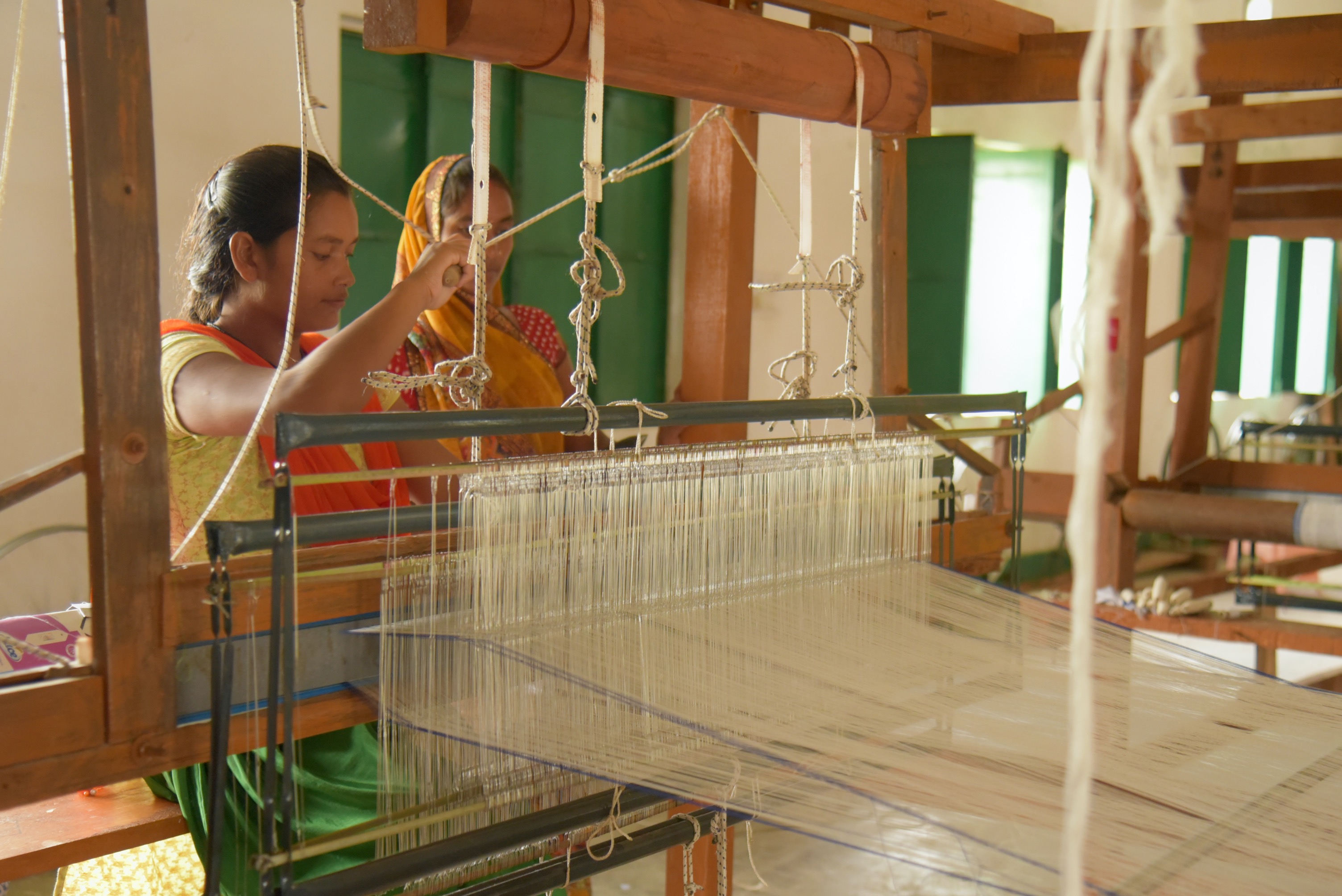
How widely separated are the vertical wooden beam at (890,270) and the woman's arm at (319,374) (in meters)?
1.32

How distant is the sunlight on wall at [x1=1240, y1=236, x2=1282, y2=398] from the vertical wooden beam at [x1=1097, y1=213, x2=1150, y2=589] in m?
4.78

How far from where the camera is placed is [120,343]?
1.11 metres

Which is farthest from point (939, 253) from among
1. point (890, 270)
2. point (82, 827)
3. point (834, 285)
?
point (82, 827)

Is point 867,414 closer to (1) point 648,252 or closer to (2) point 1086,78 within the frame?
(2) point 1086,78

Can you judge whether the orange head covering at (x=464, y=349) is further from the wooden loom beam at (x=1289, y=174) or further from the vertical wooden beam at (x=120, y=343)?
the wooden loom beam at (x=1289, y=174)

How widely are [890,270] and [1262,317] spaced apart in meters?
6.41

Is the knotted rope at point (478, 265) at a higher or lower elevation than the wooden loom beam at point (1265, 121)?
lower

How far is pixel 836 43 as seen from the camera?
173cm

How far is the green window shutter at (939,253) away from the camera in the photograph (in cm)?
556

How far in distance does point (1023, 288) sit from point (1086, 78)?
5.92 metres

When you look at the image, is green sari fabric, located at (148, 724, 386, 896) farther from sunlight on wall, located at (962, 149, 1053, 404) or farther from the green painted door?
sunlight on wall, located at (962, 149, 1053, 404)

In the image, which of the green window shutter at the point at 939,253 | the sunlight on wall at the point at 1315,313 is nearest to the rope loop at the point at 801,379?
the green window shutter at the point at 939,253

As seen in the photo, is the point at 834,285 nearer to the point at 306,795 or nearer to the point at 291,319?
the point at 291,319

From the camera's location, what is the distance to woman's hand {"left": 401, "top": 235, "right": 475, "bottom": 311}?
4.83ft
